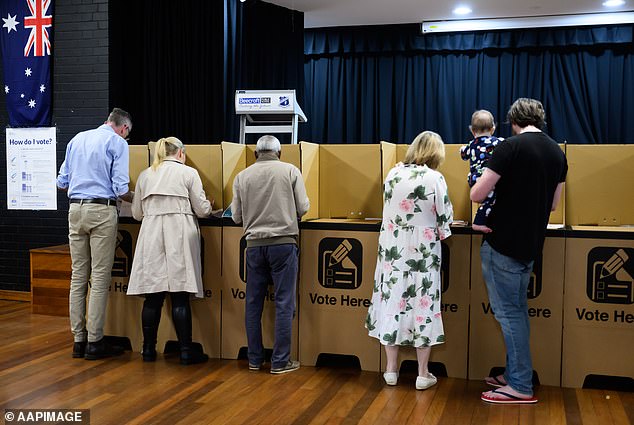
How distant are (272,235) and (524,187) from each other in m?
1.36

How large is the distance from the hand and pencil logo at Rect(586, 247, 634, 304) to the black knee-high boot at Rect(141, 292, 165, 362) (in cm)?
247

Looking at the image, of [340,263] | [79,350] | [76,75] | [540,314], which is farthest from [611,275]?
[76,75]

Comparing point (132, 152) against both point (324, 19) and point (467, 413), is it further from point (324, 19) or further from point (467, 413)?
point (324, 19)

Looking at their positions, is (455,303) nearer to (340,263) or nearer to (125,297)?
(340,263)

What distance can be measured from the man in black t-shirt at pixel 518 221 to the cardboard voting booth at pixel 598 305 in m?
0.35

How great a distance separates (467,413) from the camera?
3123mm

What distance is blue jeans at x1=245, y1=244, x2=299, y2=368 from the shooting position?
369 cm

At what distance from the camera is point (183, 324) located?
3.94m

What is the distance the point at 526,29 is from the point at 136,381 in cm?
711

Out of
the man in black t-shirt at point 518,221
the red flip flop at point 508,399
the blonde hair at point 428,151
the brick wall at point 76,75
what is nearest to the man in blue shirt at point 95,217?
the blonde hair at point 428,151

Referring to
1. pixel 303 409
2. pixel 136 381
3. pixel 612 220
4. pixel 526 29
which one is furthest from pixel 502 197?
pixel 526 29

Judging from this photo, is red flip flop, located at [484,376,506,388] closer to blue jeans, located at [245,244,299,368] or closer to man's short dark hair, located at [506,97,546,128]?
blue jeans, located at [245,244,299,368]

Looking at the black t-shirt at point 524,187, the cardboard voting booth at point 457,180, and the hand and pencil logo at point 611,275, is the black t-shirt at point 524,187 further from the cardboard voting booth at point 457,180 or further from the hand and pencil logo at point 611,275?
the cardboard voting booth at point 457,180

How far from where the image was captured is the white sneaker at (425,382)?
137 inches
